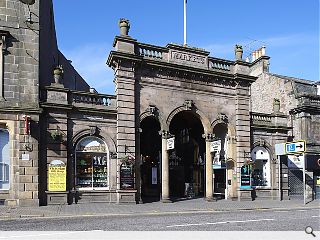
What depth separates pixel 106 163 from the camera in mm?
22672

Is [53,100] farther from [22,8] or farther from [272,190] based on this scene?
[272,190]

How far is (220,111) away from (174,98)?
11.9ft

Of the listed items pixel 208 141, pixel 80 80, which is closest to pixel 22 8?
pixel 208 141

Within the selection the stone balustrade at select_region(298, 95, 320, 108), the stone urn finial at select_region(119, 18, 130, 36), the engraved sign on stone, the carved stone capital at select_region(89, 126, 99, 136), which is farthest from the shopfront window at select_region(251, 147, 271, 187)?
the stone urn finial at select_region(119, 18, 130, 36)

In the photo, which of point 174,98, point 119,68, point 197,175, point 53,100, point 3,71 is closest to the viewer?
point 3,71

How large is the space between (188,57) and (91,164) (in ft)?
A: 31.2

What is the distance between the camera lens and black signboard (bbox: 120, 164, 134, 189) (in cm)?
2209

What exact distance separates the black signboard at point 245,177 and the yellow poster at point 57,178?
38.6ft

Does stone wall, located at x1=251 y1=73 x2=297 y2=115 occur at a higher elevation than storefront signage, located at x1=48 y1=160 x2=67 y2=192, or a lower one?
higher

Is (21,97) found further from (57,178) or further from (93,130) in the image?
(57,178)

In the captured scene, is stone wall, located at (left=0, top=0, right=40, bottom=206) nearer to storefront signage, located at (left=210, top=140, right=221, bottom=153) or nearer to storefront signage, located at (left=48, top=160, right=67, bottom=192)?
storefront signage, located at (left=48, top=160, right=67, bottom=192)

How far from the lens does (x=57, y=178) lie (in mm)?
20891

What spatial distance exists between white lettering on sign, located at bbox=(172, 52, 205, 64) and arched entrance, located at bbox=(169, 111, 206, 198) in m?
4.84

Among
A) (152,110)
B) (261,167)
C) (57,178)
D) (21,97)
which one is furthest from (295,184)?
(21,97)
